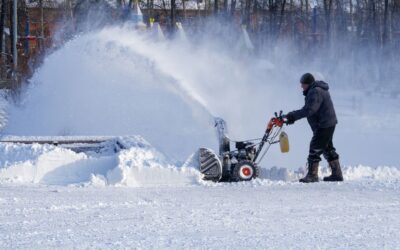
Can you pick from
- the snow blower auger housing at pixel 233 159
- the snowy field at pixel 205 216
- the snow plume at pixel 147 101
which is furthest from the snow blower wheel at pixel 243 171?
the snow plume at pixel 147 101

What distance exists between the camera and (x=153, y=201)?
8.41 metres

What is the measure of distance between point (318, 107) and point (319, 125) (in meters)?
0.27

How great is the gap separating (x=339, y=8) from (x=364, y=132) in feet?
111

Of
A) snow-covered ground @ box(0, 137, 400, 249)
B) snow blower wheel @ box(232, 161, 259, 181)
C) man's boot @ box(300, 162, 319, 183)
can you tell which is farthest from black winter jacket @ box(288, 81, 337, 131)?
snow blower wheel @ box(232, 161, 259, 181)

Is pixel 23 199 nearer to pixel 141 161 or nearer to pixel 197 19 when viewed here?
pixel 141 161

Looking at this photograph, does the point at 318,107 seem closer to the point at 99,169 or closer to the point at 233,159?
the point at 233,159

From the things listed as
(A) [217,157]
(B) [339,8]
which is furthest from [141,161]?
(B) [339,8]

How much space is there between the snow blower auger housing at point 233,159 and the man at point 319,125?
44cm

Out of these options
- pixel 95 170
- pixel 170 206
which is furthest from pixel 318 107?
pixel 95 170

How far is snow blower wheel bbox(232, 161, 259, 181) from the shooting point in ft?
33.1

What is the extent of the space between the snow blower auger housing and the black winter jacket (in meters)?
0.43

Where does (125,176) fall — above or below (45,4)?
below

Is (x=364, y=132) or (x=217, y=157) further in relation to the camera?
(x=364, y=132)

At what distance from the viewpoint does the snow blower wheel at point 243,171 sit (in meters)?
10.1
